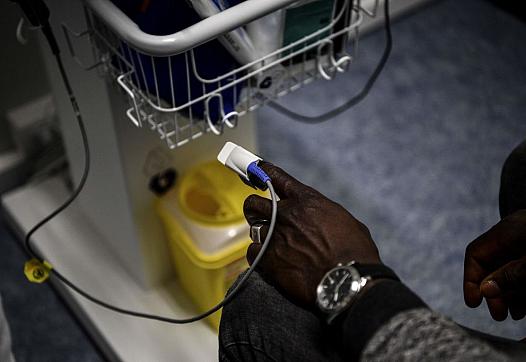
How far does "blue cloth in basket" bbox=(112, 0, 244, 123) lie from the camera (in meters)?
0.86

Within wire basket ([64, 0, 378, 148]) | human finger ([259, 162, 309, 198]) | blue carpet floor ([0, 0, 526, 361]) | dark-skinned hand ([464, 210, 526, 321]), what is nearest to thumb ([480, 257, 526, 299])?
dark-skinned hand ([464, 210, 526, 321])

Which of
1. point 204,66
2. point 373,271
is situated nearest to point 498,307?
point 373,271

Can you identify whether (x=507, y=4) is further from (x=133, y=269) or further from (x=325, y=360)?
(x=325, y=360)

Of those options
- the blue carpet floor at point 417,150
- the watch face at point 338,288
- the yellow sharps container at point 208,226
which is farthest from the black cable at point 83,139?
the watch face at point 338,288

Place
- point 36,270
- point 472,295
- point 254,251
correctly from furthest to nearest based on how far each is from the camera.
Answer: point 36,270
point 472,295
point 254,251

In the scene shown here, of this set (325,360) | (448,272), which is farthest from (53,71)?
(448,272)

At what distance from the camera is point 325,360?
732mm

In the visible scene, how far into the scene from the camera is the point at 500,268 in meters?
0.82

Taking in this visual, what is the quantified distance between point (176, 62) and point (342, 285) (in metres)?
0.37

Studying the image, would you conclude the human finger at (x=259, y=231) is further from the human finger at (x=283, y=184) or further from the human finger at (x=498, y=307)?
the human finger at (x=498, y=307)

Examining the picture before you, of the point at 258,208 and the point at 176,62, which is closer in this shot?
the point at 258,208

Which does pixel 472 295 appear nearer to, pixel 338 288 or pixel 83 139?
pixel 338 288

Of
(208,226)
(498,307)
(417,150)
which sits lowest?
(417,150)

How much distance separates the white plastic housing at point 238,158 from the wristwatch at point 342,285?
0.14 meters
